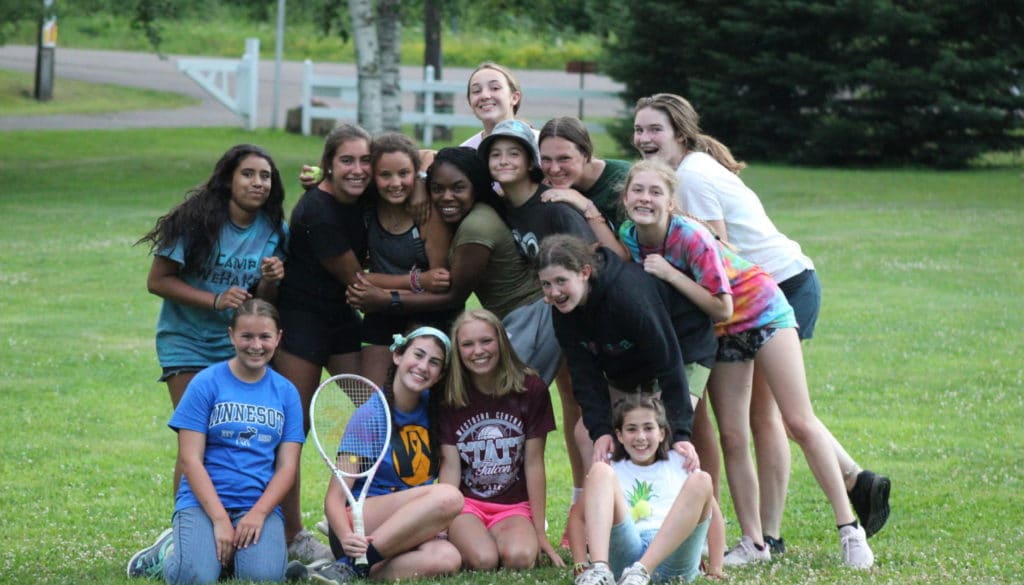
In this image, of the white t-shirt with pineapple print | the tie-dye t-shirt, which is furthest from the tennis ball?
the white t-shirt with pineapple print

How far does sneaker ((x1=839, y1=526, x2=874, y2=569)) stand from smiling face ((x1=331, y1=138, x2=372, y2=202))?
270 centimetres

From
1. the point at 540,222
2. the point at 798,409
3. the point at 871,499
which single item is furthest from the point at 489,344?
the point at 871,499

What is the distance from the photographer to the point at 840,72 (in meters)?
27.7

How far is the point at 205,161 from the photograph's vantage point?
26.5 m

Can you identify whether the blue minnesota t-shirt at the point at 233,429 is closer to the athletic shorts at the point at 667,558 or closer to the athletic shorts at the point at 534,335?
the athletic shorts at the point at 534,335

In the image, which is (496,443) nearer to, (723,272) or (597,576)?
(597,576)

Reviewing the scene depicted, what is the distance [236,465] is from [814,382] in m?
6.17

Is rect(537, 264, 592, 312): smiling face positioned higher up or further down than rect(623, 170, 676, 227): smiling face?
further down

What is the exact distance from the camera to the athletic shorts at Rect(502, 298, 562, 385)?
6.64m

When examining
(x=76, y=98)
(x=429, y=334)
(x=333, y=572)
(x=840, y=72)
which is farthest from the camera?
(x=76, y=98)

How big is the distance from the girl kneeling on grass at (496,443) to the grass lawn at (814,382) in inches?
10.4

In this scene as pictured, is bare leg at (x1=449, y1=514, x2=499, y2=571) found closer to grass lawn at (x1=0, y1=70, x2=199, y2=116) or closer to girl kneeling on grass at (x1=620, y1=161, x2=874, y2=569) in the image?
girl kneeling on grass at (x1=620, y1=161, x2=874, y2=569)

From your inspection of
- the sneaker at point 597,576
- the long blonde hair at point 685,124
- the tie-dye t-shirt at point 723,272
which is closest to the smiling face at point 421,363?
the tie-dye t-shirt at point 723,272

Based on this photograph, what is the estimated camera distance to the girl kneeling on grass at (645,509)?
19.0 feet
